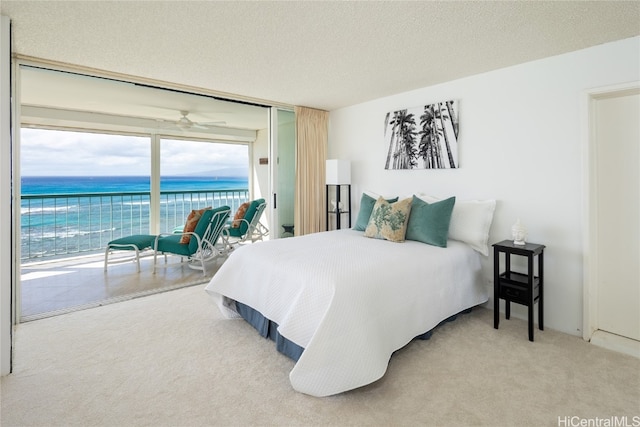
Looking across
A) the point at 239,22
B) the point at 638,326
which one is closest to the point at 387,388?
the point at 638,326

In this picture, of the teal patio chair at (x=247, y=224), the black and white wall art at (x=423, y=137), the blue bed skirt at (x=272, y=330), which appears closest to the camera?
the blue bed skirt at (x=272, y=330)

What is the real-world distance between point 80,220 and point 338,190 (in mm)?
4557

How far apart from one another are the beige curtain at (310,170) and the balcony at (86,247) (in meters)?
1.62

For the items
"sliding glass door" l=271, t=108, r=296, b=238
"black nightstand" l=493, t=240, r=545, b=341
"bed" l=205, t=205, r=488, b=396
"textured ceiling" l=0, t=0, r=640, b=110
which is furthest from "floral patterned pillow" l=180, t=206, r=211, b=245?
"black nightstand" l=493, t=240, r=545, b=341

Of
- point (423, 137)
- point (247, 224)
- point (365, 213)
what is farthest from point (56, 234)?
point (423, 137)

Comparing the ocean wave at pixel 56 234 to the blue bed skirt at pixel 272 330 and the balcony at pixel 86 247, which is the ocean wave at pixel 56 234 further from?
the blue bed skirt at pixel 272 330

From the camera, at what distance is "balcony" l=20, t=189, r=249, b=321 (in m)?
3.63

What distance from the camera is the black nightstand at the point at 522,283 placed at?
8.43 ft

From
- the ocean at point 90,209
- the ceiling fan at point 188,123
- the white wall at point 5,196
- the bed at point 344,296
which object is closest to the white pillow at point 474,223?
the bed at point 344,296

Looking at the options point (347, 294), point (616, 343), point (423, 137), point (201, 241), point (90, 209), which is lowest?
point (616, 343)

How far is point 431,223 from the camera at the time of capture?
3.03 m

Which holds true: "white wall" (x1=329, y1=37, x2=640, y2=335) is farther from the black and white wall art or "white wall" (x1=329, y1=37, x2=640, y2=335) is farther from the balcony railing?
the balcony railing

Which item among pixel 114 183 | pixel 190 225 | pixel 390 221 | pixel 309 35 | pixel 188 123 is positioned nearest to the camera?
pixel 309 35

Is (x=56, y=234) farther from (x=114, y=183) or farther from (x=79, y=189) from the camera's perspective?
(x=114, y=183)
